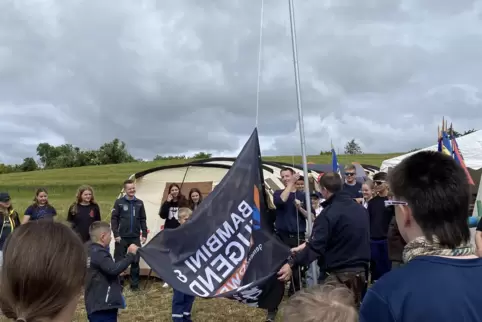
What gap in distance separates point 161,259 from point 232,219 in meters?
0.83

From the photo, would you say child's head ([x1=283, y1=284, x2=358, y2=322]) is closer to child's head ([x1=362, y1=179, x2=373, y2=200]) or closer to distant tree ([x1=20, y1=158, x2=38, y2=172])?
child's head ([x1=362, y1=179, x2=373, y2=200])

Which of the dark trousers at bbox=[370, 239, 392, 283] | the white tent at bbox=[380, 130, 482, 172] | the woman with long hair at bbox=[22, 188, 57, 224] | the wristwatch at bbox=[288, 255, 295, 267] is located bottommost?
the dark trousers at bbox=[370, 239, 392, 283]

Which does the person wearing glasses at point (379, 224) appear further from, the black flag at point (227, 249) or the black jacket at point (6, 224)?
the black jacket at point (6, 224)

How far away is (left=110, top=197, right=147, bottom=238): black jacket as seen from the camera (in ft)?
27.0

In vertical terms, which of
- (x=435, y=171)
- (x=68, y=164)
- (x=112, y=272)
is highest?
(x=68, y=164)

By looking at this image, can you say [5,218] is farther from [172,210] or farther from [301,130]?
[301,130]

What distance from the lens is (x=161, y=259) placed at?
448 centimetres

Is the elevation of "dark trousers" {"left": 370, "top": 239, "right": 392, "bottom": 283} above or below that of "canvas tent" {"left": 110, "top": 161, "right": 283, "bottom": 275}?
below

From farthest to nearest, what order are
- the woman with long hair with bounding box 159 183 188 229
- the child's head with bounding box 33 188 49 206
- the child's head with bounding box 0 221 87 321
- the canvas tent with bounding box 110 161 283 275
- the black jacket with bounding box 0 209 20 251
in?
the canvas tent with bounding box 110 161 283 275 < the woman with long hair with bounding box 159 183 188 229 < the child's head with bounding box 33 188 49 206 < the black jacket with bounding box 0 209 20 251 < the child's head with bounding box 0 221 87 321

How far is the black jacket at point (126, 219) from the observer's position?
823 centimetres

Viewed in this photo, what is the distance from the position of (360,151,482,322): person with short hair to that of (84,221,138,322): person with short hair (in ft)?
10.8

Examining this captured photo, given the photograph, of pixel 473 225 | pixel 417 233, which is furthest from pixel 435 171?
pixel 473 225

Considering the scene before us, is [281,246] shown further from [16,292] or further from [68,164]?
[68,164]

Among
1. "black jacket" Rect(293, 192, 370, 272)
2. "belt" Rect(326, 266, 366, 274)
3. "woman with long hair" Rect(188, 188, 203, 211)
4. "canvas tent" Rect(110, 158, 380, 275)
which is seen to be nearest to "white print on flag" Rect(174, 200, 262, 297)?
"black jacket" Rect(293, 192, 370, 272)
